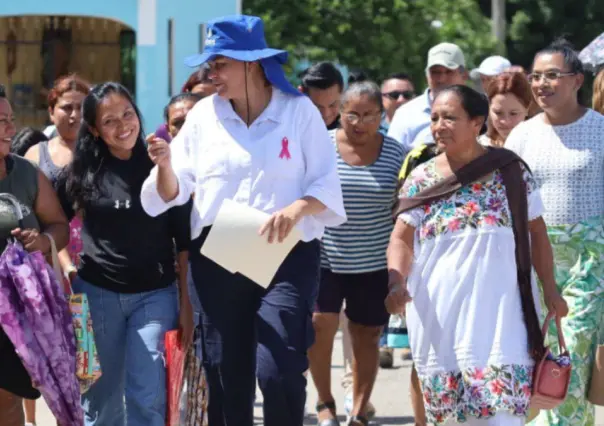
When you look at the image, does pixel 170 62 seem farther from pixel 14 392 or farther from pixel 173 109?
pixel 14 392

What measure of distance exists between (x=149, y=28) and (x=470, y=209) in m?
12.9

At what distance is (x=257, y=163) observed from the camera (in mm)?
5812

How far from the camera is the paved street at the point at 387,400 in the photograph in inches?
336

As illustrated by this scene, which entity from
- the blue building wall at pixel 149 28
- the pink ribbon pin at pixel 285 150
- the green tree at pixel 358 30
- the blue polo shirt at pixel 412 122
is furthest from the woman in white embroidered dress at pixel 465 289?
the green tree at pixel 358 30

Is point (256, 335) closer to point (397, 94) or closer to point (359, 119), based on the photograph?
point (359, 119)

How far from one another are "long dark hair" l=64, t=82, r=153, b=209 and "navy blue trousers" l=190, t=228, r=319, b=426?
0.69 m

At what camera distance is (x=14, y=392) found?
594 centimetres

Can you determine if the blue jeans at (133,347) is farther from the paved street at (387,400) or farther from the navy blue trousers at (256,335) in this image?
the paved street at (387,400)

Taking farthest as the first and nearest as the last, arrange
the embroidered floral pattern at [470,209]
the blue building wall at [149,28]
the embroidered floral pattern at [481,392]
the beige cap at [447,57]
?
the blue building wall at [149,28] → the beige cap at [447,57] → the embroidered floral pattern at [470,209] → the embroidered floral pattern at [481,392]

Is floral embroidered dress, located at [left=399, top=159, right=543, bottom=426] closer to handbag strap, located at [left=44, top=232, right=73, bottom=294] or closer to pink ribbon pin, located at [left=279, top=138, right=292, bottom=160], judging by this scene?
pink ribbon pin, located at [left=279, top=138, right=292, bottom=160]

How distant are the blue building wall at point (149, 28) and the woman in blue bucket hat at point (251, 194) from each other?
12277 mm

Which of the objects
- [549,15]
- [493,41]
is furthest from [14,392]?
[549,15]

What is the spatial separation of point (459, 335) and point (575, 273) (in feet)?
4.25

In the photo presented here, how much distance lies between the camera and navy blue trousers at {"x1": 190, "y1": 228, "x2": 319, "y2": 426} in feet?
19.1
